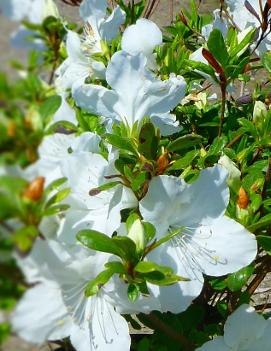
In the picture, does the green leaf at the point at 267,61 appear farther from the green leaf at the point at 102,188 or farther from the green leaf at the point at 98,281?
the green leaf at the point at 98,281

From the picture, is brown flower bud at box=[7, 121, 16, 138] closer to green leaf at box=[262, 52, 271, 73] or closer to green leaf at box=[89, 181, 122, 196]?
green leaf at box=[89, 181, 122, 196]

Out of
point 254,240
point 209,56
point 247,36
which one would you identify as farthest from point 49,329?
point 247,36

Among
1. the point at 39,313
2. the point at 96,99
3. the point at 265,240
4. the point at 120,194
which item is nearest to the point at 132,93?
the point at 96,99

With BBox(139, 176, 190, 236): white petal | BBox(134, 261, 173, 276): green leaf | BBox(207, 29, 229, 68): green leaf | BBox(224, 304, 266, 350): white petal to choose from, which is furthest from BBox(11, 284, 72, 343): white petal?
BBox(207, 29, 229, 68): green leaf

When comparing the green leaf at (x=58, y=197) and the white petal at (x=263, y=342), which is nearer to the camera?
the green leaf at (x=58, y=197)

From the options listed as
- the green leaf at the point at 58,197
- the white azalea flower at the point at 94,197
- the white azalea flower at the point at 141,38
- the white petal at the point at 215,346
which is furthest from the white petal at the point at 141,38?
the green leaf at the point at 58,197

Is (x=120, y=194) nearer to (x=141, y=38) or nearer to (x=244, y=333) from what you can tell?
(x=244, y=333)
